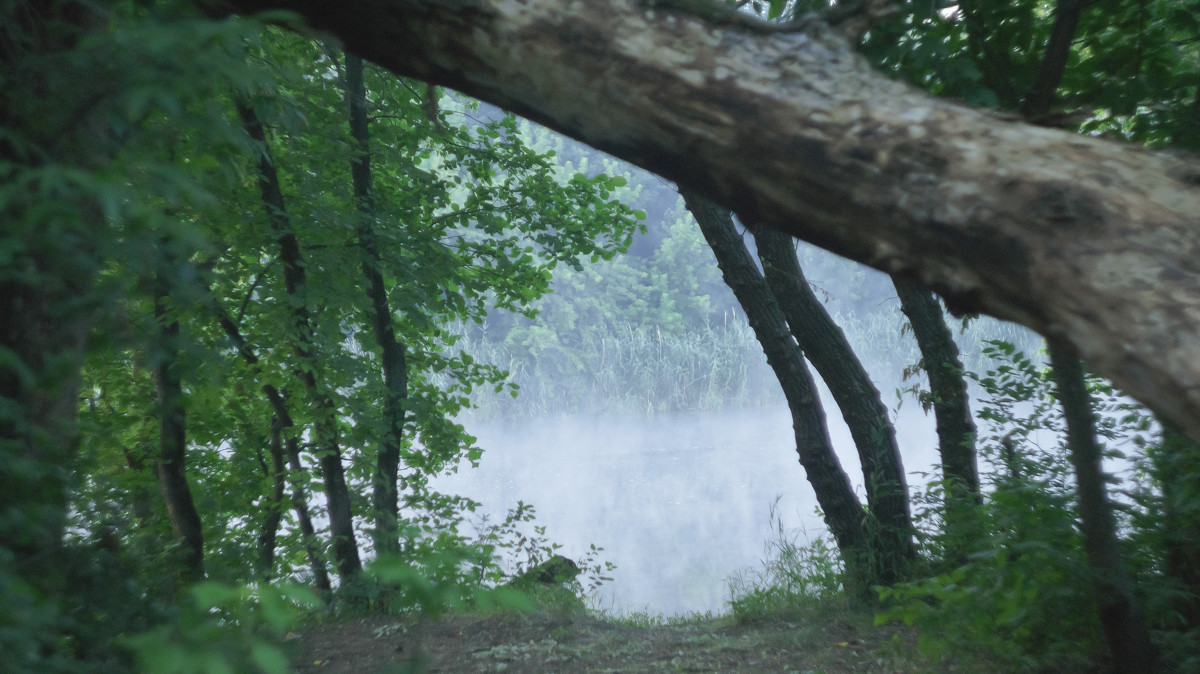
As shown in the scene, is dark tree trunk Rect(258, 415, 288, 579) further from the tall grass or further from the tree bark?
the tall grass

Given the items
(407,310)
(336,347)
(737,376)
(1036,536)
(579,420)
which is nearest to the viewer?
(1036,536)

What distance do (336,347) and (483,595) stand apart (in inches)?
242

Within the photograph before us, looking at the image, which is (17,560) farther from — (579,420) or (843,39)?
(579,420)

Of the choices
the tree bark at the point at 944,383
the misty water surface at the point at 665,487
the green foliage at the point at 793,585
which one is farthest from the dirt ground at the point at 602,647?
the misty water surface at the point at 665,487

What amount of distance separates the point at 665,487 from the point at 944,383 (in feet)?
60.4

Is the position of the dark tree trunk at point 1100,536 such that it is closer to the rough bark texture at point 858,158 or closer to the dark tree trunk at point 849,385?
the rough bark texture at point 858,158

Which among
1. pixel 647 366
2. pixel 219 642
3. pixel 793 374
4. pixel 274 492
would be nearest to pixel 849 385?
pixel 793 374

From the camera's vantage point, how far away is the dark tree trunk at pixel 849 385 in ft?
18.9

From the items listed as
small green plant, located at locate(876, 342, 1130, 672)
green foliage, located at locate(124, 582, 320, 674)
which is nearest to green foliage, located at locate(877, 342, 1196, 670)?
small green plant, located at locate(876, 342, 1130, 672)

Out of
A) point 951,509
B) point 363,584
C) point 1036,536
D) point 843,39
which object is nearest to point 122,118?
point 843,39

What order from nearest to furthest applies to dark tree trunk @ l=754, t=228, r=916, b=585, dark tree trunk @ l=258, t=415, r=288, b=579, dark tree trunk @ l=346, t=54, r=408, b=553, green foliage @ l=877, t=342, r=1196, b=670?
1. green foliage @ l=877, t=342, r=1196, b=670
2. dark tree trunk @ l=754, t=228, r=916, b=585
3. dark tree trunk @ l=346, t=54, r=408, b=553
4. dark tree trunk @ l=258, t=415, r=288, b=579

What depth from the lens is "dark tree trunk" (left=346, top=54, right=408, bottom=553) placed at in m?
7.14

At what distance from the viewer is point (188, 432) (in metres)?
7.79

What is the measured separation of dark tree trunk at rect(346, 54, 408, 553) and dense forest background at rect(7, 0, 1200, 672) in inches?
1.4
